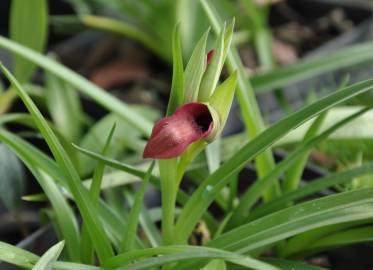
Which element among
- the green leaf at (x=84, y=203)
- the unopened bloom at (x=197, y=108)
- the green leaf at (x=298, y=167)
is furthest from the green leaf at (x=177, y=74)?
the green leaf at (x=298, y=167)

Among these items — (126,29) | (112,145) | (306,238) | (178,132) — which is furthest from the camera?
(126,29)

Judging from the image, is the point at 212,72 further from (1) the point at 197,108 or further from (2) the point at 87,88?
(2) the point at 87,88

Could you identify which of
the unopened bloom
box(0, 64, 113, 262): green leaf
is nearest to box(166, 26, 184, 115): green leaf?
the unopened bloom

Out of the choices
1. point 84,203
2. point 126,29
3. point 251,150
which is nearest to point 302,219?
point 251,150

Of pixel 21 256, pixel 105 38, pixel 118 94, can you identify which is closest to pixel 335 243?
pixel 21 256

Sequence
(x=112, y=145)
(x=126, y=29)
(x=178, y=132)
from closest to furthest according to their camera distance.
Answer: (x=178, y=132), (x=112, y=145), (x=126, y=29)

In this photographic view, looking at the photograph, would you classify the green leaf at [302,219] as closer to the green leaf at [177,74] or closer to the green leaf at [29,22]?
the green leaf at [177,74]
